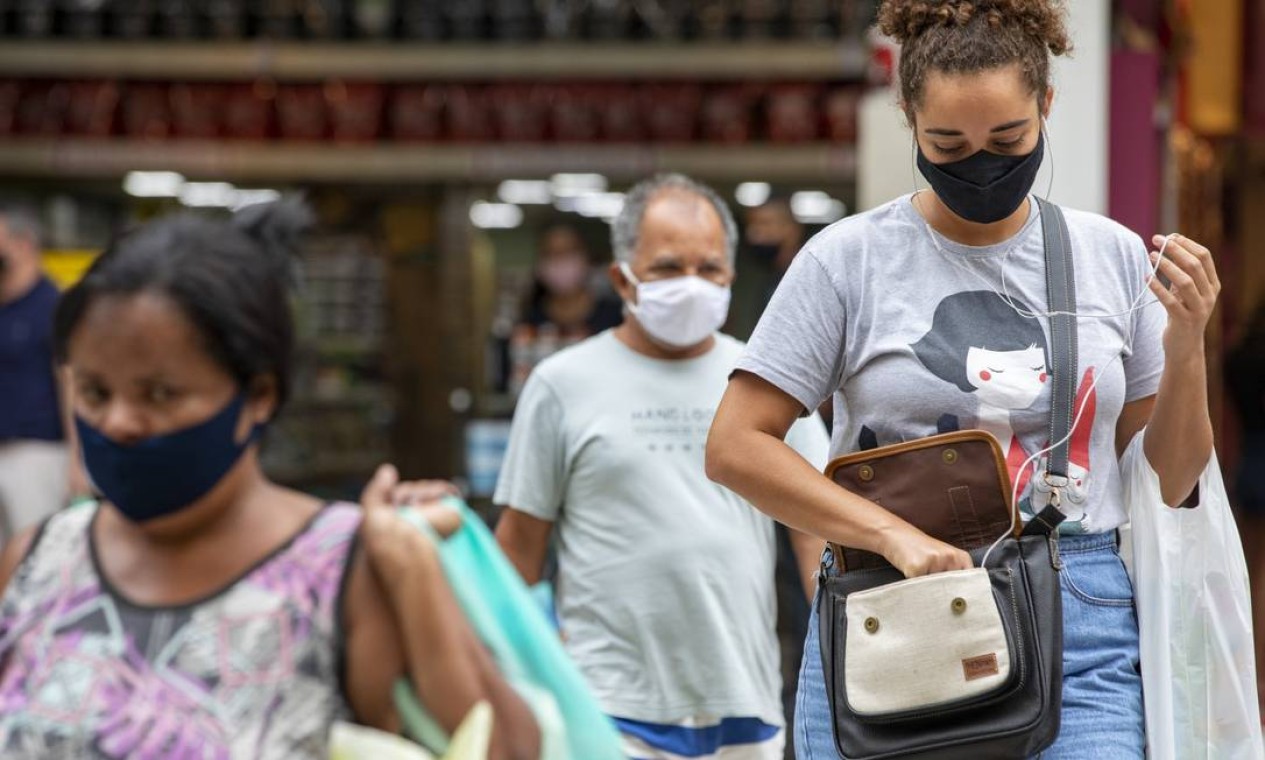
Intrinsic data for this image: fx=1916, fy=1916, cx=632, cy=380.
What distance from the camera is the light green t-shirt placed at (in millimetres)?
3998

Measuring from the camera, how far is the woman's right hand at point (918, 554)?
2.72m

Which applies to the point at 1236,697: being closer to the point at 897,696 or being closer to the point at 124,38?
the point at 897,696

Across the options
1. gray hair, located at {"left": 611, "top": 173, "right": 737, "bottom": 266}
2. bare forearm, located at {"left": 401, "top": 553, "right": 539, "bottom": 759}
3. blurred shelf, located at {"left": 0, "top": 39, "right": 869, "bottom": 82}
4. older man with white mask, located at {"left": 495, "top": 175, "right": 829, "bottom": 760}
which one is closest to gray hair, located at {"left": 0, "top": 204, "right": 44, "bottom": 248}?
gray hair, located at {"left": 611, "top": 173, "right": 737, "bottom": 266}

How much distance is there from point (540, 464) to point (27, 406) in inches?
150

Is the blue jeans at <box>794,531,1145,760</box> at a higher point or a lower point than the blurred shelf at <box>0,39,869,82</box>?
higher

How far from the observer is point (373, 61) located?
37.8 feet

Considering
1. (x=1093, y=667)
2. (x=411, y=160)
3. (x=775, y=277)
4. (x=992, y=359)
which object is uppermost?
(x=992, y=359)

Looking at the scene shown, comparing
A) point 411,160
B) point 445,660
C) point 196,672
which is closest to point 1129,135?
point 445,660

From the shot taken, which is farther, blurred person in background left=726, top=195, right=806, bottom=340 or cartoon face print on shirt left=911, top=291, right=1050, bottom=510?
blurred person in background left=726, top=195, right=806, bottom=340

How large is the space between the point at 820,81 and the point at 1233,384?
2.94 m

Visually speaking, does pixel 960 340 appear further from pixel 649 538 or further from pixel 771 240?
pixel 771 240

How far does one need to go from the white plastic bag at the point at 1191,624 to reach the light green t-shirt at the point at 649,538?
3.79 ft

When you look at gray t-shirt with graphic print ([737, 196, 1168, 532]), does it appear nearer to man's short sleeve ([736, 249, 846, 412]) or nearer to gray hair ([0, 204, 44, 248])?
man's short sleeve ([736, 249, 846, 412])

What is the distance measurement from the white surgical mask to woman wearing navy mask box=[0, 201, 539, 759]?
6.47 feet
